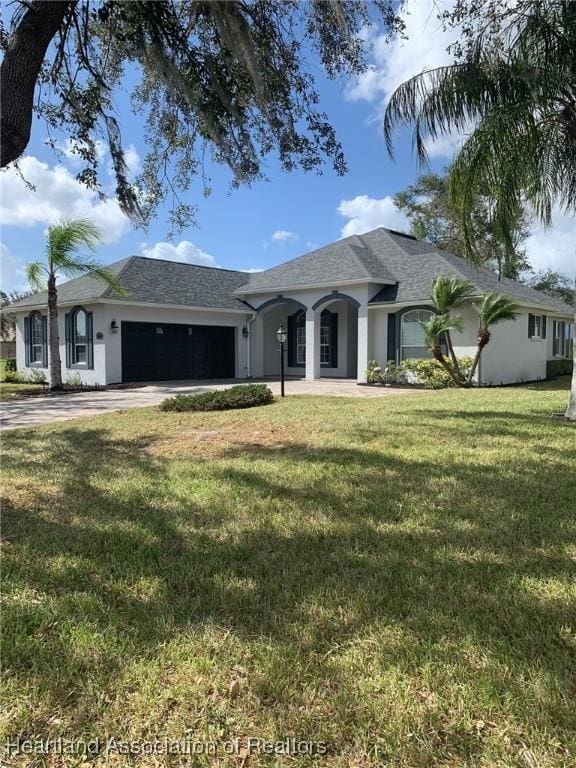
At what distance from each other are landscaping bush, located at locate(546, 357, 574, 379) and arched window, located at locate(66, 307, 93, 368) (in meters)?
18.0

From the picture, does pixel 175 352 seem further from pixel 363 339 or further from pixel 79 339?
pixel 363 339

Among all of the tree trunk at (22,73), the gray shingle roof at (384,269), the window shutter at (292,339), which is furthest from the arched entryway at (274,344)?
the tree trunk at (22,73)

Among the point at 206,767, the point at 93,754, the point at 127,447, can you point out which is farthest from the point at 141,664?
the point at 127,447

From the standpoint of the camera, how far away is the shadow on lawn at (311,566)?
2547 mm

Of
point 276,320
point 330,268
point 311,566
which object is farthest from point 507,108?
point 276,320

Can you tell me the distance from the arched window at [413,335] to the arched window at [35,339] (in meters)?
13.8

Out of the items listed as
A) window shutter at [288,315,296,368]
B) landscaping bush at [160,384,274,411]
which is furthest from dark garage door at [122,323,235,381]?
landscaping bush at [160,384,274,411]

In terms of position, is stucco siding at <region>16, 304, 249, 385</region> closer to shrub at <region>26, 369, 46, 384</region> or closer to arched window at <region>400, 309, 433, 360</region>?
shrub at <region>26, 369, 46, 384</region>

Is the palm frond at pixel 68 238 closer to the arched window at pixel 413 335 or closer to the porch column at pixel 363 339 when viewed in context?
the porch column at pixel 363 339

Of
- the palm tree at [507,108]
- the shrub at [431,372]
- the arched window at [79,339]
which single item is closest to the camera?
the palm tree at [507,108]

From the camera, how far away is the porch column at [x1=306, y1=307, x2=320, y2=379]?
19.6m

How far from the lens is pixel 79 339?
1880 cm

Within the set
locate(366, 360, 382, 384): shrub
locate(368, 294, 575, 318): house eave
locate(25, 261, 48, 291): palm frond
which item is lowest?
locate(366, 360, 382, 384): shrub

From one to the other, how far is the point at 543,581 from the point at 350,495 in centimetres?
198
